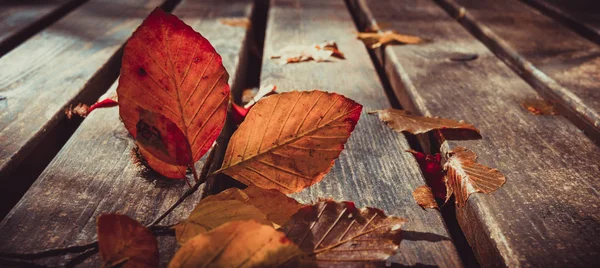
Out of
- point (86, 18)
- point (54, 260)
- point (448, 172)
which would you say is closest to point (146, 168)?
point (54, 260)

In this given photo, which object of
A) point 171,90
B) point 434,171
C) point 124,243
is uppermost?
point 171,90

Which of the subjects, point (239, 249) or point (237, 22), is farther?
point (237, 22)

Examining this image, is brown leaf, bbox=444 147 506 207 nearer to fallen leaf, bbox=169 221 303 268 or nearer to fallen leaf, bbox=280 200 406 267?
fallen leaf, bbox=280 200 406 267

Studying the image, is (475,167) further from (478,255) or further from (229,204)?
(229,204)

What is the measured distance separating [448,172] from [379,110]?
0.28m

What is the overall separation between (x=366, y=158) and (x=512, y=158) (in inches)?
11.6

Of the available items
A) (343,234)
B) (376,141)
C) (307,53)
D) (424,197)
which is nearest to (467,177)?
(424,197)

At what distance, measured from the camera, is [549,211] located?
0.64 meters

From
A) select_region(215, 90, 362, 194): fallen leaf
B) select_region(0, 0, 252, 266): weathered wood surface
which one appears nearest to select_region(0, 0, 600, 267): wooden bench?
select_region(0, 0, 252, 266): weathered wood surface

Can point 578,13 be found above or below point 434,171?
above

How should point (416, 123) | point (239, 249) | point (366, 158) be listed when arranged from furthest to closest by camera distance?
point (416, 123) → point (366, 158) → point (239, 249)

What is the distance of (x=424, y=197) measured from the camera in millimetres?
667

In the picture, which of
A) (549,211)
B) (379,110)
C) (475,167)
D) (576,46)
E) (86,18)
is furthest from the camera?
(86,18)

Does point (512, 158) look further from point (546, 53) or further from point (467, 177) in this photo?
point (546, 53)
